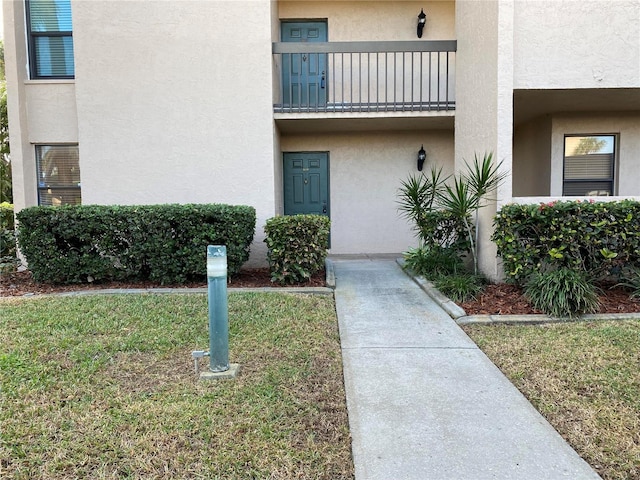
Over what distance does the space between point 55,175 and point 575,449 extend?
9.10 metres

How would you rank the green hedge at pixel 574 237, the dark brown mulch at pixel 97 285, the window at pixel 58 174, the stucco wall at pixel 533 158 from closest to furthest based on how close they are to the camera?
1. the green hedge at pixel 574 237
2. the dark brown mulch at pixel 97 285
3. the window at pixel 58 174
4. the stucco wall at pixel 533 158

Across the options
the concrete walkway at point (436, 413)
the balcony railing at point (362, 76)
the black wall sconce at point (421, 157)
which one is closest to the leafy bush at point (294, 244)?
the concrete walkway at point (436, 413)

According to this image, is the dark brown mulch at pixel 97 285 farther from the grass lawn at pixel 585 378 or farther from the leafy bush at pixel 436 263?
the grass lawn at pixel 585 378

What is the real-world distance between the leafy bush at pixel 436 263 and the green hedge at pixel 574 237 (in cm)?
120

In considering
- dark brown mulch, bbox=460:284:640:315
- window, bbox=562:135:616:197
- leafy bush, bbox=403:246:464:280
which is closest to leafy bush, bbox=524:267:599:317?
dark brown mulch, bbox=460:284:640:315

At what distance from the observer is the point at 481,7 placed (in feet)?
20.5

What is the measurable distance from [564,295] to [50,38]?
32.0 feet

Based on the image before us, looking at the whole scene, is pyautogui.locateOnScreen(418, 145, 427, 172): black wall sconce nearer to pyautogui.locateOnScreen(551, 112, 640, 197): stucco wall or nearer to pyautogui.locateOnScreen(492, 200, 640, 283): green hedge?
pyautogui.locateOnScreen(551, 112, 640, 197): stucco wall

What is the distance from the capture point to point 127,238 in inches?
246

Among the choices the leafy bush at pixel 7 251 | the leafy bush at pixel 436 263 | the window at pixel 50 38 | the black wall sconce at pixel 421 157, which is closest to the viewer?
the leafy bush at pixel 436 263

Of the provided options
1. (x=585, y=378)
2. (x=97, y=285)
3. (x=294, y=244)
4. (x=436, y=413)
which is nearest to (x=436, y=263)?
(x=294, y=244)

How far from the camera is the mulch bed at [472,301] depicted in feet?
16.3

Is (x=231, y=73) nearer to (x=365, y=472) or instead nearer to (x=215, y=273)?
(x=215, y=273)

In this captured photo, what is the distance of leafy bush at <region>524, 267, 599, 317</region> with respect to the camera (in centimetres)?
470
